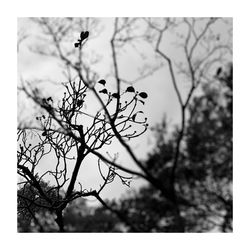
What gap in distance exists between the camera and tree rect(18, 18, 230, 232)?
4.59 feet

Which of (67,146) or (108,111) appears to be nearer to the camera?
(67,146)

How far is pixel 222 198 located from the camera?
12.4 ft

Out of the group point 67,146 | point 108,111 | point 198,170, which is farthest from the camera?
point 198,170

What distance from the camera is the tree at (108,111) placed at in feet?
4.59

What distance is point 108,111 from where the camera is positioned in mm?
1604

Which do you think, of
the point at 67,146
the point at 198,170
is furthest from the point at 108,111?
the point at 198,170

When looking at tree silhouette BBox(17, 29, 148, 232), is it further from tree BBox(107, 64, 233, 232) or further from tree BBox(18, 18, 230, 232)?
tree BBox(107, 64, 233, 232)

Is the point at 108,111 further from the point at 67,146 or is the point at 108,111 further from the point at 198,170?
the point at 198,170

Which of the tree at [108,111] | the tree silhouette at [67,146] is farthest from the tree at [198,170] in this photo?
the tree silhouette at [67,146]

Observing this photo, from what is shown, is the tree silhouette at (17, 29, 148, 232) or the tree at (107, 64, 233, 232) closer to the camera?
the tree silhouette at (17, 29, 148, 232)

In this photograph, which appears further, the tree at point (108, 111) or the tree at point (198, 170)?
the tree at point (198, 170)

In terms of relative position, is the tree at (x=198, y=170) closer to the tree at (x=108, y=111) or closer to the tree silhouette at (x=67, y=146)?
the tree at (x=108, y=111)

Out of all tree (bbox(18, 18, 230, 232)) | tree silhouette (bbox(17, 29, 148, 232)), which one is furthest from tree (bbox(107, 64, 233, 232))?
tree silhouette (bbox(17, 29, 148, 232))
